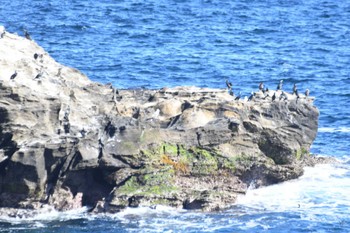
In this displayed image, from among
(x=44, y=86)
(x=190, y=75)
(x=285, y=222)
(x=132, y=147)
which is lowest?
(x=285, y=222)

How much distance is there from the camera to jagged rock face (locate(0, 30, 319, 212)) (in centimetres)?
5278

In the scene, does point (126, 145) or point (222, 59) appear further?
point (222, 59)

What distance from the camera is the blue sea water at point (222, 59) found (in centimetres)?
5200

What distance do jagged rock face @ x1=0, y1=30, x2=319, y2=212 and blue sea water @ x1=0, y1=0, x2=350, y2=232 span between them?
123 centimetres

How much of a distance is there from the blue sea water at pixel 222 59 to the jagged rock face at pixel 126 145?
1227mm

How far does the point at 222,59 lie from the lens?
96.0 m

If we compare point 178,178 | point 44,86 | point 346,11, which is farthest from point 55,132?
point 346,11

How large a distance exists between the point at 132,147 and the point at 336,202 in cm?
1194

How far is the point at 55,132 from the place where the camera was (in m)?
53.8

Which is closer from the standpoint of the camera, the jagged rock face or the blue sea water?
the blue sea water

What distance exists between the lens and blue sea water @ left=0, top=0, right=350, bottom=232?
52.0 meters

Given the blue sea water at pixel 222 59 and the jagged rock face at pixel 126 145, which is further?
the jagged rock face at pixel 126 145

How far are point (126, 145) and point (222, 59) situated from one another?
1697 inches

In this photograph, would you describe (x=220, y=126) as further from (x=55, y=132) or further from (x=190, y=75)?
(x=190, y=75)
